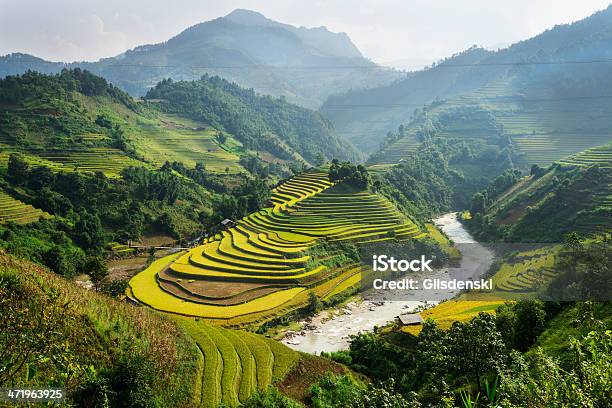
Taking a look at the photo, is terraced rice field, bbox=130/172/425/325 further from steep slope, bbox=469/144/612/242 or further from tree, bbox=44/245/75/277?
steep slope, bbox=469/144/612/242

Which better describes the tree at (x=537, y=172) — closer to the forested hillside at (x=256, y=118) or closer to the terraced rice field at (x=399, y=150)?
the terraced rice field at (x=399, y=150)

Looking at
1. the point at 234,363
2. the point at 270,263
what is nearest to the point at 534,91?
the point at 270,263

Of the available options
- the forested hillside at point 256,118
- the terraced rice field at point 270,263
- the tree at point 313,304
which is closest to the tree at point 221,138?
the forested hillside at point 256,118

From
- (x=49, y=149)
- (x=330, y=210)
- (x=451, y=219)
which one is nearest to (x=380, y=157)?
(x=451, y=219)

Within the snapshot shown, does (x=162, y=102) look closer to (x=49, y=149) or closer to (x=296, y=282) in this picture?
(x=49, y=149)

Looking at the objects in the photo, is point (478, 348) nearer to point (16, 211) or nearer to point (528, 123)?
point (16, 211)

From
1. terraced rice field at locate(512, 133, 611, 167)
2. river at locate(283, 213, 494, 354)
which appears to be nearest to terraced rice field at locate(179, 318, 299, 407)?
river at locate(283, 213, 494, 354)
